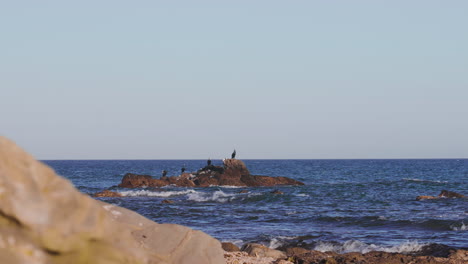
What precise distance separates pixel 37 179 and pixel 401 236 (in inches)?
696

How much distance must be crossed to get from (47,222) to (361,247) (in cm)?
1420

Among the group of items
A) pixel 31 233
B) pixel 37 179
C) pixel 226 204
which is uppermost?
pixel 37 179

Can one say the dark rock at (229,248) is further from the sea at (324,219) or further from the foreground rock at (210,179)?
the foreground rock at (210,179)

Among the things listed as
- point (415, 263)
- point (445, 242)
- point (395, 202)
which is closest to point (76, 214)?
point (415, 263)

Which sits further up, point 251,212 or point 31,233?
point 31,233

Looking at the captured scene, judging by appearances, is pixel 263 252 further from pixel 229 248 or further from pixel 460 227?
pixel 460 227

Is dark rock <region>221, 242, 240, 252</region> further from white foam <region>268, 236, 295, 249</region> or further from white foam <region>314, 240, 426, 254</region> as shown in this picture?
white foam <region>314, 240, 426, 254</region>

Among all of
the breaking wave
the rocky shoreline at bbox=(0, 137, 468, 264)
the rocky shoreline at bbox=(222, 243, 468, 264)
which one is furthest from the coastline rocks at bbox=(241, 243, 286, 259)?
the breaking wave

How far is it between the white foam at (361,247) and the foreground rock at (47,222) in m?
12.7

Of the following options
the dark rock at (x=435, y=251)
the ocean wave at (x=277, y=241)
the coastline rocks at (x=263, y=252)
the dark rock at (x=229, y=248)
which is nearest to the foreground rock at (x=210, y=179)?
the ocean wave at (x=277, y=241)

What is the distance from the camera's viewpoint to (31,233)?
15.6 ft

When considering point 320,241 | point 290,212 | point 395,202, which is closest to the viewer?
point 320,241

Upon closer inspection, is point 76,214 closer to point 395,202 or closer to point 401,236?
point 401,236

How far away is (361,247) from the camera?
17766 mm
